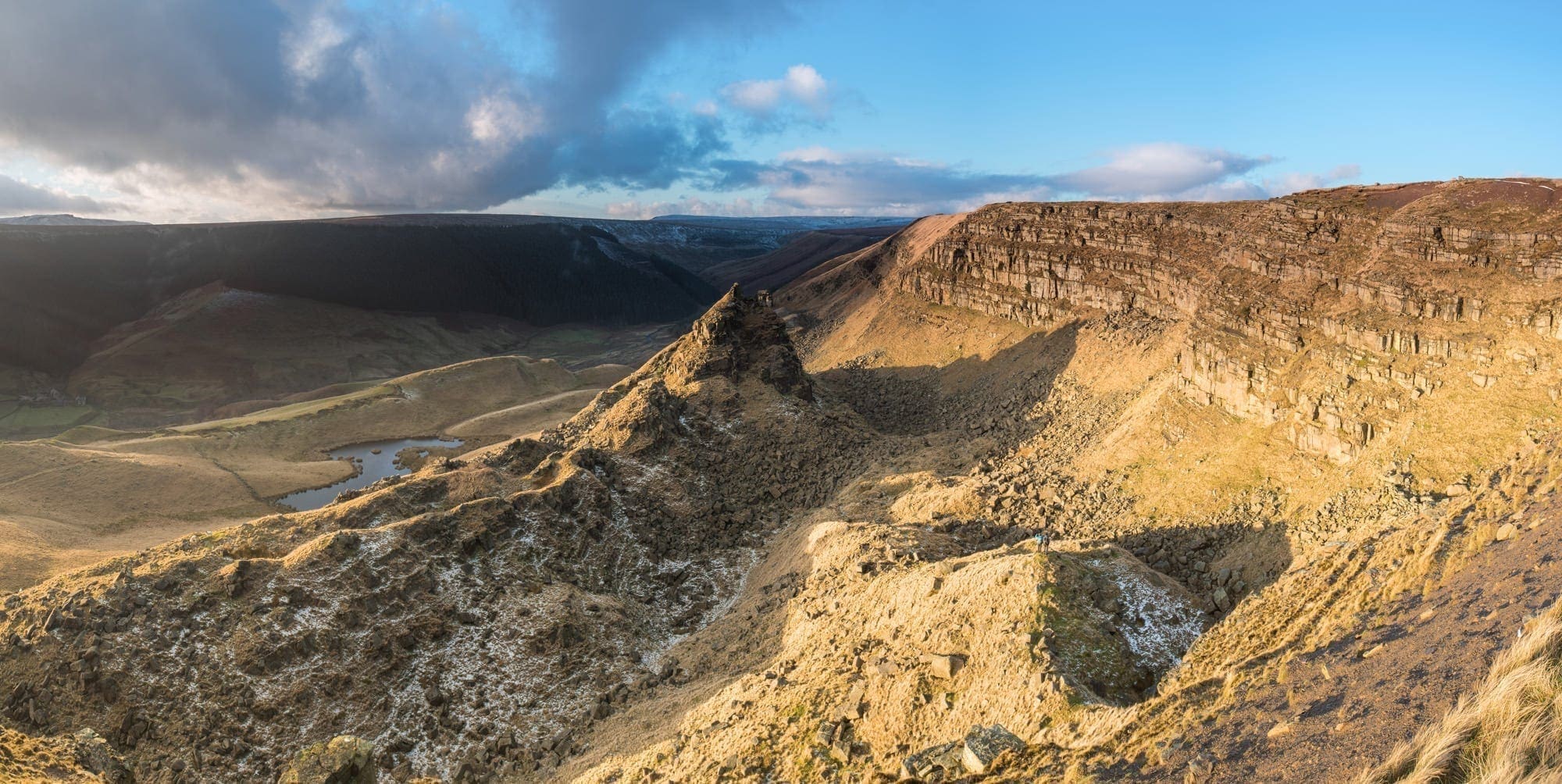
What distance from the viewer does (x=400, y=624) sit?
77.0 feet

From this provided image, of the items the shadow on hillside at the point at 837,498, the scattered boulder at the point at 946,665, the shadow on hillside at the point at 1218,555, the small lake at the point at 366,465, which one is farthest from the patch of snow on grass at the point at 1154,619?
the small lake at the point at 366,465

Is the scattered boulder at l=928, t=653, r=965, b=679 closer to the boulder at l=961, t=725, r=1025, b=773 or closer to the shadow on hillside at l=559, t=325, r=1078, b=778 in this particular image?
the boulder at l=961, t=725, r=1025, b=773

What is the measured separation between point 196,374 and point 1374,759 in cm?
14646

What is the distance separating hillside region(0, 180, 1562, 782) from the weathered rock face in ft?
0.55

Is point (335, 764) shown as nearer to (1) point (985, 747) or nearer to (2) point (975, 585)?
(1) point (985, 747)

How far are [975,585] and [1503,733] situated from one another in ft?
40.7

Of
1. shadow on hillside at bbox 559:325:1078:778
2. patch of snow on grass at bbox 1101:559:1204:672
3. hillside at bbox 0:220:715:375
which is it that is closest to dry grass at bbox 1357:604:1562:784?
patch of snow on grass at bbox 1101:559:1204:672

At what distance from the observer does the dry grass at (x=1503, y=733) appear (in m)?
6.54

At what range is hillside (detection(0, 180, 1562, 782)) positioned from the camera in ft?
34.9

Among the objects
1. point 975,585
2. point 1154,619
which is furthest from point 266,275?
point 1154,619

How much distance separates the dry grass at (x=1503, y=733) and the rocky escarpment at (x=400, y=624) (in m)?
19.4

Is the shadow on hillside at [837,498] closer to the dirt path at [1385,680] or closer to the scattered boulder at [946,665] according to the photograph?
the scattered boulder at [946,665]

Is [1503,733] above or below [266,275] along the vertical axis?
below

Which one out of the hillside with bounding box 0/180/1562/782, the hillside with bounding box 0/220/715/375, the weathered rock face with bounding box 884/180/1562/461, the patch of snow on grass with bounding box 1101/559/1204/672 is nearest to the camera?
the hillside with bounding box 0/180/1562/782
